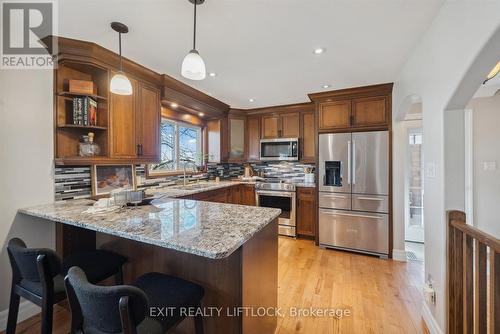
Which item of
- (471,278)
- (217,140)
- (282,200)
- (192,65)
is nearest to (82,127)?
(192,65)

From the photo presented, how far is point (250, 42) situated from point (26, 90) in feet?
6.42

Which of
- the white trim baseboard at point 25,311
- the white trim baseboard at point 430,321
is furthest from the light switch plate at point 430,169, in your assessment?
the white trim baseboard at point 25,311

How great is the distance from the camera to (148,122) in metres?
2.76

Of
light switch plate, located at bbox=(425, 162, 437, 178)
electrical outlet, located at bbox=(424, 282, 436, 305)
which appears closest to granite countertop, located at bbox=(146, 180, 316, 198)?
light switch plate, located at bbox=(425, 162, 437, 178)

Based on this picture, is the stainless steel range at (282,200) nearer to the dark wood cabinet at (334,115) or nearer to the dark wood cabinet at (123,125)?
the dark wood cabinet at (334,115)

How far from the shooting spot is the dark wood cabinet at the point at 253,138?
4512 millimetres

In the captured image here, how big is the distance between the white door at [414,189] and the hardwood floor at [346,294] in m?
1.02

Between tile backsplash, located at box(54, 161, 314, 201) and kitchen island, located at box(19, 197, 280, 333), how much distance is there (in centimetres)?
38

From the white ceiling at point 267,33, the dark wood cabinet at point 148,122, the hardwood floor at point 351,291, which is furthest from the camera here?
the dark wood cabinet at point 148,122

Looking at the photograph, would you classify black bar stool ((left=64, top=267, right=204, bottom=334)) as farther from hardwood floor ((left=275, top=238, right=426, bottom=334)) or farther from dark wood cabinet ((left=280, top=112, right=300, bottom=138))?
dark wood cabinet ((left=280, top=112, right=300, bottom=138))

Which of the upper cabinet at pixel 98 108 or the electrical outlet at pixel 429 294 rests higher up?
the upper cabinet at pixel 98 108

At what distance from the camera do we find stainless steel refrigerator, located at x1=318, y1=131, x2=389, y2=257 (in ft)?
10.2

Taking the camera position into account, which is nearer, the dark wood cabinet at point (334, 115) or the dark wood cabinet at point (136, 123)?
the dark wood cabinet at point (136, 123)

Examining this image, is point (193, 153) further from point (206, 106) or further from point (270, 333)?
point (270, 333)
